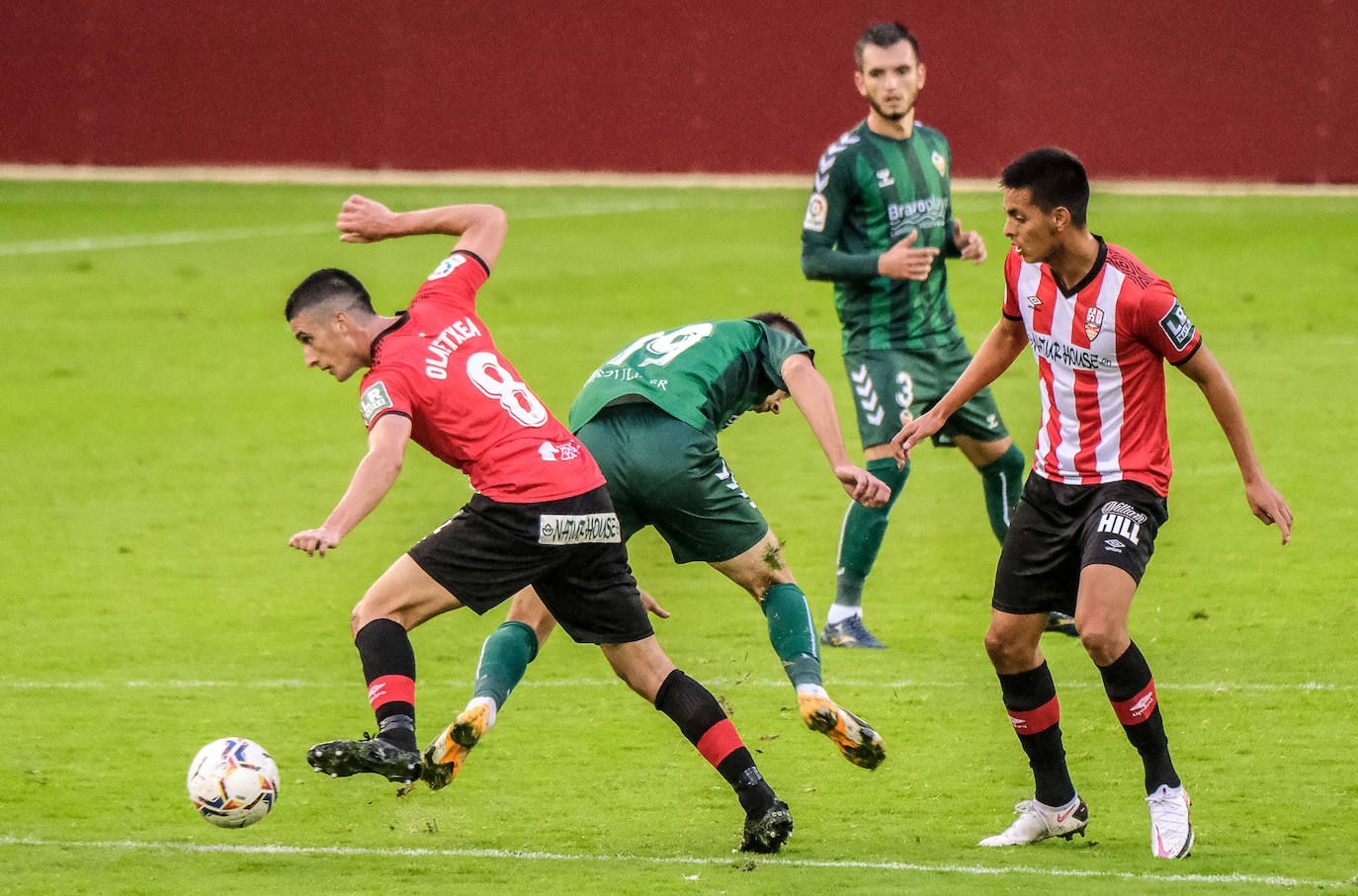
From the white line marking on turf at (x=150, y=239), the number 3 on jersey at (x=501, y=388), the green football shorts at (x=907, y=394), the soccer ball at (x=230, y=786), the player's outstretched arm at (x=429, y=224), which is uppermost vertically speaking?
the player's outstretched arm at (x=429, y=224)

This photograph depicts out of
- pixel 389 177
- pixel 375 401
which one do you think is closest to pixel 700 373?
pixel 375 401

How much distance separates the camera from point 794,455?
486 inches

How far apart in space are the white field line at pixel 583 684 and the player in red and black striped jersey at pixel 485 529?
6.20 ft

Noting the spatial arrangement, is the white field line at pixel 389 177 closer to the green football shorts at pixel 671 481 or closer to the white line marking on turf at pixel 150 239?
the white line marking on turf at pixel 150 239

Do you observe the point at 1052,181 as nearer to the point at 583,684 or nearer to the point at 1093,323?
the point at 1093,323

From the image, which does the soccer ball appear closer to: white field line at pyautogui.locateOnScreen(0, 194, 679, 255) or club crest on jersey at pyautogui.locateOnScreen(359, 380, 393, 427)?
club crest on jersey at pyautogui.locateOnScreen(359, 380, 393, 427)

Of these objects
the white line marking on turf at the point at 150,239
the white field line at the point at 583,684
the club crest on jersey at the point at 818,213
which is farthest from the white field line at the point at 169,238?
the club crest on jersey at the point at 818,213

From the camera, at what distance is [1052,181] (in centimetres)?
534

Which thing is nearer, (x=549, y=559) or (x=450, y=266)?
(x=549, y=559)

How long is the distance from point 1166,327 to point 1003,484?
9.93 ft

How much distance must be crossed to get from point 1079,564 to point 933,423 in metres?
0.76

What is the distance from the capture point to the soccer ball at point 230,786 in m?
5.40

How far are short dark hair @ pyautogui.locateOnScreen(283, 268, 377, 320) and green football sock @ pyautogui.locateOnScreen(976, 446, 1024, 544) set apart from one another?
354cm

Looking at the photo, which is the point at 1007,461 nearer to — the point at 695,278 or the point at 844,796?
the point at 844,796
